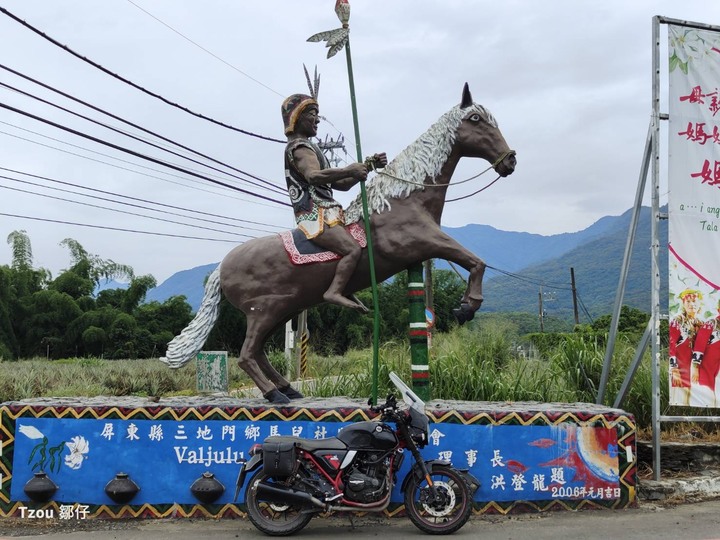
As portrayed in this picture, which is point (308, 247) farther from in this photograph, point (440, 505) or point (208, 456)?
point (440, 505)

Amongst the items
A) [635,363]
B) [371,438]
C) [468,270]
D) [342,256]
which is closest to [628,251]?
[635,363]

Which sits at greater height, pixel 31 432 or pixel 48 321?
pixel 48 321

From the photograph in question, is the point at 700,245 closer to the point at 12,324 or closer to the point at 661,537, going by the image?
the point at 661,537

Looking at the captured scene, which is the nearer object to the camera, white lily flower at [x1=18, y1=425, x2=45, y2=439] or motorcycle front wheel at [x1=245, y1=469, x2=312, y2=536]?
motorcycle front wheel at [x1=245, y1=469, x2=312, y2=536]

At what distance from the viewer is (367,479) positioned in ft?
15.5

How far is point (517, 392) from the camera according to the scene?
7094 mm

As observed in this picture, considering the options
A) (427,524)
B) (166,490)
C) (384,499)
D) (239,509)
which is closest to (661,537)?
(427,524)

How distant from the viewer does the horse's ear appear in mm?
5855

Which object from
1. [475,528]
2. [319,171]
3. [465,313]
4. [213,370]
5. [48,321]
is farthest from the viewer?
[48,321]

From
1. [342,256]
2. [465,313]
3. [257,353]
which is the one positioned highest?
[342,256]

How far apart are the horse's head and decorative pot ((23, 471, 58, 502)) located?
4.13 metres

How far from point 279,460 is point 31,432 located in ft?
6.77

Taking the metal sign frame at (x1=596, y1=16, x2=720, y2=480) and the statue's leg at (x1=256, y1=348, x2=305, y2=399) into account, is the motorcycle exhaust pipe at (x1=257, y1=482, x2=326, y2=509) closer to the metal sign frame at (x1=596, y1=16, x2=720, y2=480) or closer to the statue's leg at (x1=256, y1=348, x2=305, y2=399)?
the statue's leg at (x1=256, y1=348, x2=305, y2=399)

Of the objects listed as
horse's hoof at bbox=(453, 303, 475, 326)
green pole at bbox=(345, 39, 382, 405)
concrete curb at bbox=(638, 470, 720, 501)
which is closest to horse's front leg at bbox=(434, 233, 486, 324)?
horse's hoof at bbox=(453, 303, 475, 326)
